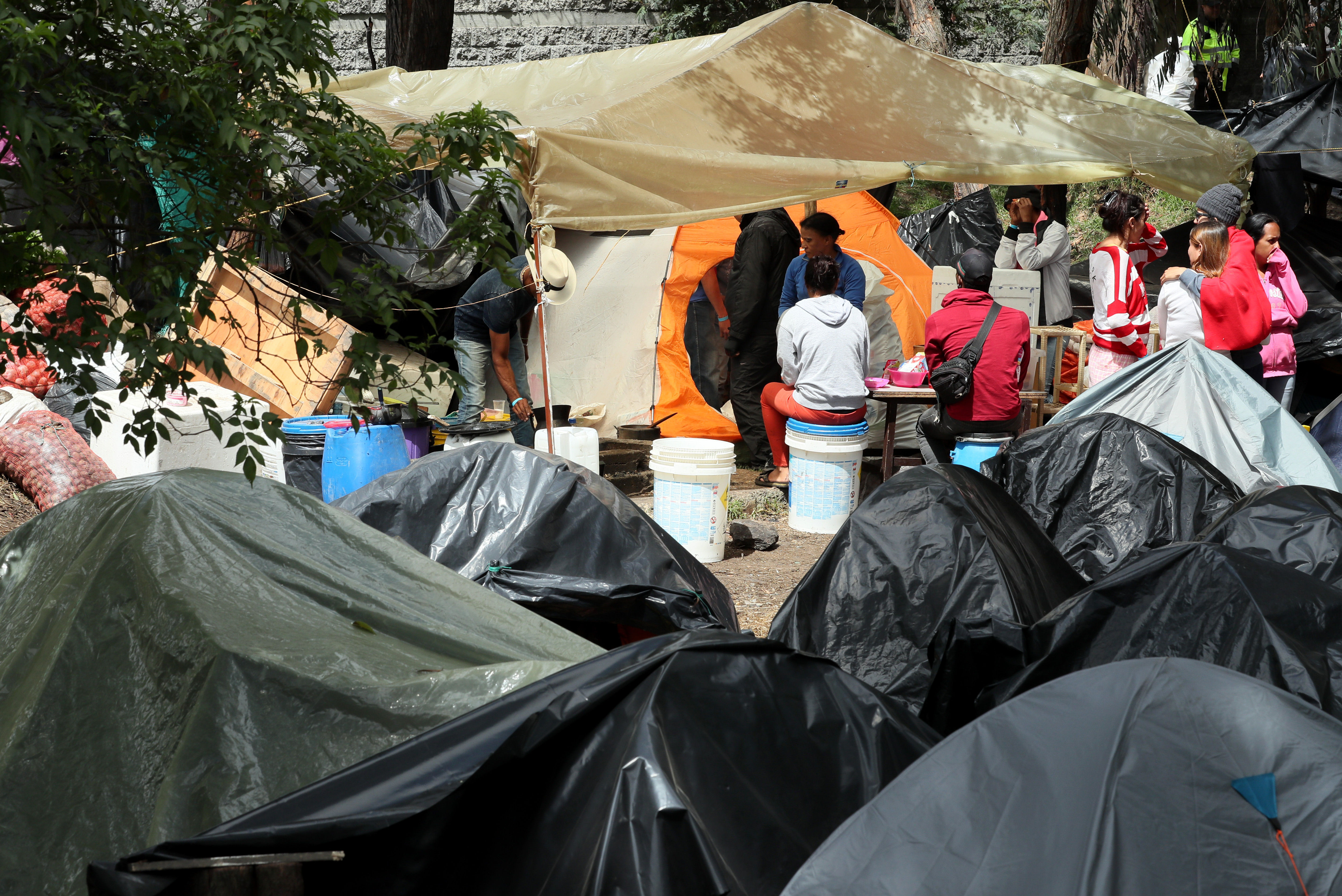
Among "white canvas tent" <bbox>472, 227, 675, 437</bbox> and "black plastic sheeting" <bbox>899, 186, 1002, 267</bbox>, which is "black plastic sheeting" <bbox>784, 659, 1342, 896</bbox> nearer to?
"white canvas tent" <bbox>472, 227, 675, 437</bbox>

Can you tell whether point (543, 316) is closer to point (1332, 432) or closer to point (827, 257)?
point (827, 257)

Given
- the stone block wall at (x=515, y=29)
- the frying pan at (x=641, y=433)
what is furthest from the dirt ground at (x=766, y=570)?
the stone block wall at (x=515, y=29)

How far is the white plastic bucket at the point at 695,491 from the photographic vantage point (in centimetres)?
611

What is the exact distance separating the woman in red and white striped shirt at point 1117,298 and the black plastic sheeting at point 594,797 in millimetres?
4940

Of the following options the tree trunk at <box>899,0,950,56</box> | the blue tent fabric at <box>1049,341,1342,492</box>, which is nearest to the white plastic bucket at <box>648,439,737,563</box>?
the blue tent fabric at <box>1049,341,1342,492</box>

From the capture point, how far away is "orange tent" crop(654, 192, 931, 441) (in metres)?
8.91

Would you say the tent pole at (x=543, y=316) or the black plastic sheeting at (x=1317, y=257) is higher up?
the black plastic sheeting at (x=1317, y=257)

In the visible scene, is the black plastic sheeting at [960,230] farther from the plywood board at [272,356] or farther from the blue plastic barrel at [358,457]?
the blue plastic barrel at [358,457]

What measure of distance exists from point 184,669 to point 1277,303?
6.80 m

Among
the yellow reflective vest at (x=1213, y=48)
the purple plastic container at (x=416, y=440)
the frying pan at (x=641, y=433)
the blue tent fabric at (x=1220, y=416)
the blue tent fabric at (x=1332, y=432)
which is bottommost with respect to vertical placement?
the frying pan at (x=641, y=433)

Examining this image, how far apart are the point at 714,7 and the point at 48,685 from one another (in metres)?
14.0

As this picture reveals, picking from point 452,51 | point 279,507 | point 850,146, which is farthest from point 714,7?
point 279,507

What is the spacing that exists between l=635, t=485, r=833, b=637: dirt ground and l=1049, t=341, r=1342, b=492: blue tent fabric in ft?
5.12

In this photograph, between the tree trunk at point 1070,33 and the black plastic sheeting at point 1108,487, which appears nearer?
the black plastic sheeting at point 1108,487
